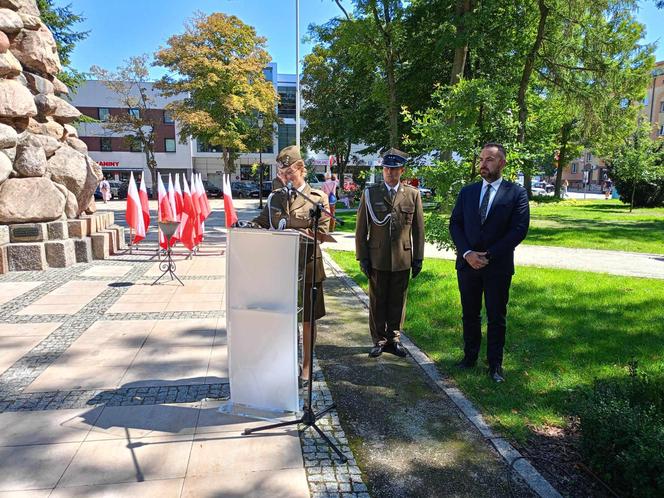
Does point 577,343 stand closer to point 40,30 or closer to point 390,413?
point 390,413

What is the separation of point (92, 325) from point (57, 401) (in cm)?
214

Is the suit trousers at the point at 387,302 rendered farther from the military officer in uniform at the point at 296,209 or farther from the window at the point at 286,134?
the window at the point at 286,134

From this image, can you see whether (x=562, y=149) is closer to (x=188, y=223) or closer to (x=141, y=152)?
(x=188, y=223)

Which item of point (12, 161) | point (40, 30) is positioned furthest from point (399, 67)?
point (12, 161)

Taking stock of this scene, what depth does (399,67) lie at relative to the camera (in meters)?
19.7

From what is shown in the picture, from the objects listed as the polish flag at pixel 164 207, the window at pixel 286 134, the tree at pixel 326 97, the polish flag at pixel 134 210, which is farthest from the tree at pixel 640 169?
the window at pixel 286 134

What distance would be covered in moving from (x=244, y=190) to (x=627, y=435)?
42.3m

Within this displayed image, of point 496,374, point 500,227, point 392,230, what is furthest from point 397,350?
point 500,227

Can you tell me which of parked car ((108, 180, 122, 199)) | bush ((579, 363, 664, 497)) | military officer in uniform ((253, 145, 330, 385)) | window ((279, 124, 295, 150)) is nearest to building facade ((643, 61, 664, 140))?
window ((279, 124, 295, 150))

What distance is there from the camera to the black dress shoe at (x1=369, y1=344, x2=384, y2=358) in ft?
16.0

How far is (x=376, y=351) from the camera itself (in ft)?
16.0

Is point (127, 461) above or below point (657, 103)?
below

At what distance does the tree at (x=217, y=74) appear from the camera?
96.1ft

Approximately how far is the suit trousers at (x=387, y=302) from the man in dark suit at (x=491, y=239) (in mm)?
686
